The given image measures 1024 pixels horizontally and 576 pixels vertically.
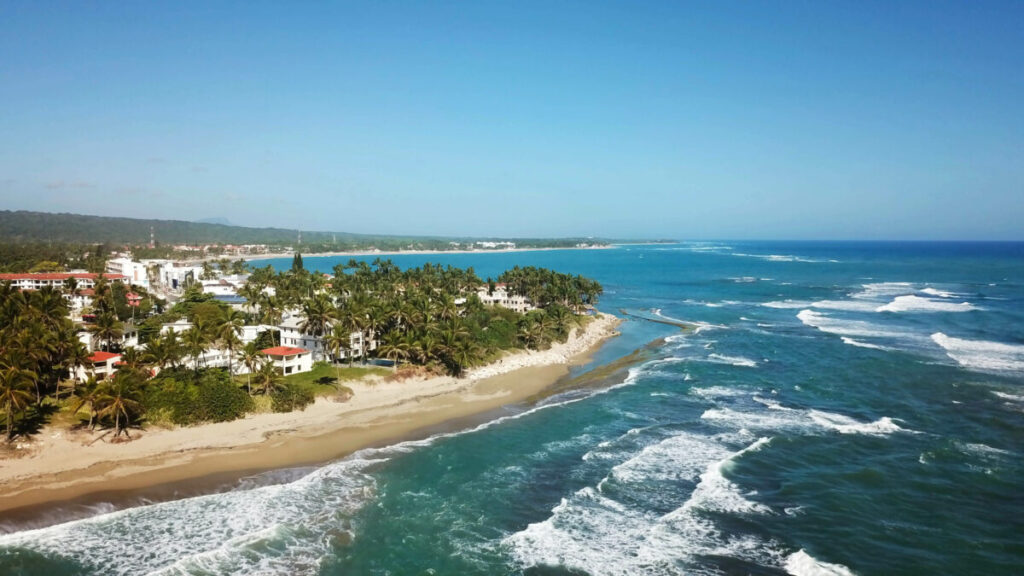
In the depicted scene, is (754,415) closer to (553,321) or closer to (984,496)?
(984,496)

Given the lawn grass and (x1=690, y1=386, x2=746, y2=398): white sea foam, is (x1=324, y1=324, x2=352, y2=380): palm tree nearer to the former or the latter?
the lawn grass

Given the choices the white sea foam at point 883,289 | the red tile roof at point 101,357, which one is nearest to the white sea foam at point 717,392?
the red tile roof at point 101,357

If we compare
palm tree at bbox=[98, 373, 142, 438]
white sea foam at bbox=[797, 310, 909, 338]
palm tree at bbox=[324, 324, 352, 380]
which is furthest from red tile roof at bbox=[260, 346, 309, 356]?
white sea foam at bbox=[797, 310, 909, 338]

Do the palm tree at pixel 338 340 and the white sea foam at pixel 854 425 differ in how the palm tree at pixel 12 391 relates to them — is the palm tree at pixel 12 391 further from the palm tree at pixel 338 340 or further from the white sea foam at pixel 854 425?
the white sea foam at pixel 854 425

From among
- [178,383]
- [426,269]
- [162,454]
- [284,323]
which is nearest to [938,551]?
[162,454]

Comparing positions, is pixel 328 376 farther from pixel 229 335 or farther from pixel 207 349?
pixel 207 349

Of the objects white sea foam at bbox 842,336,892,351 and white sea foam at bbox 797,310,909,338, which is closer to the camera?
white sea foam at bbox 842,336,892,351
